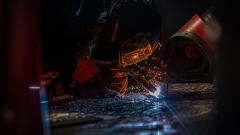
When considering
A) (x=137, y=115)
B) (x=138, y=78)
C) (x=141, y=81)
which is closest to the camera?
(x=137, y=115)

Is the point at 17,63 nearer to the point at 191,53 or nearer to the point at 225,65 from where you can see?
the point at 225,65

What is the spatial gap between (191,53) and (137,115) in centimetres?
400

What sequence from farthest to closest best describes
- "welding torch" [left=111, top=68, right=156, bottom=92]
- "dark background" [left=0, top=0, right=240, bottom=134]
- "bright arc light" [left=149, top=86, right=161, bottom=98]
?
"welding torch" [left=111, top=68, right=156, bottom=92]
"bright arc light" [left=149, top=86, right=161, bottom=98]
"dark background" [left=0, top=0, right=240, bottom=134]

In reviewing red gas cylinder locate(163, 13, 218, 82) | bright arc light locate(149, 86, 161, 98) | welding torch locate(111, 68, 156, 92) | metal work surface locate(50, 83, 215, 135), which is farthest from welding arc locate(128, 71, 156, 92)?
red gas cylinder locate(163, 13, 218, 82)

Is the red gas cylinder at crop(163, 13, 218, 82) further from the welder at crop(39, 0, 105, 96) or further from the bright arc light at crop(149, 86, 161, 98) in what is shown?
the welder at crop(39, 0, 105, 96)

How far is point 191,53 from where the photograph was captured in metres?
7.90

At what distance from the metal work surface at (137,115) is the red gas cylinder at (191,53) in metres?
1.15

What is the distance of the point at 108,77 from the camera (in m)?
7.17

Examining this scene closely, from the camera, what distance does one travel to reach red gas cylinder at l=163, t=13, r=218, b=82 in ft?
22.5

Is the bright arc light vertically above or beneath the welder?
beneath

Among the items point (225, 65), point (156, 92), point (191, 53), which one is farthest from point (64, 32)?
point (225, 65)

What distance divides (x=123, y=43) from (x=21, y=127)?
4.89 m

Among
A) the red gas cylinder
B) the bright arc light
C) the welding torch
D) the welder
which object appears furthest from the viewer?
the welding torch

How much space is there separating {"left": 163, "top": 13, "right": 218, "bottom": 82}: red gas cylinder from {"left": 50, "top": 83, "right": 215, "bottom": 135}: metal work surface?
1.15 meters
